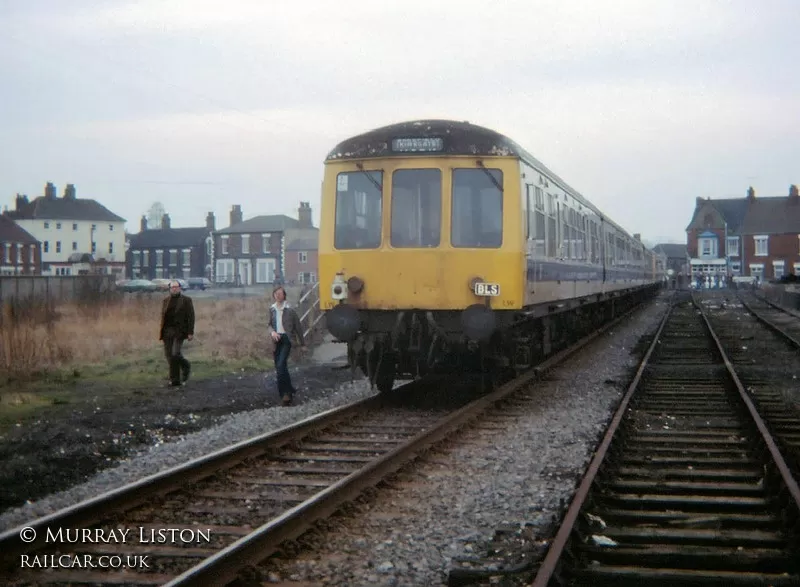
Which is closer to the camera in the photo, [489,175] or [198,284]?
[489,175]

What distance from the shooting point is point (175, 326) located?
1385cm

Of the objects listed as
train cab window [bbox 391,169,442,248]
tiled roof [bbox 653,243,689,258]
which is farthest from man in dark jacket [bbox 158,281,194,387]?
tiled roof [bbox 653,243,689,258]

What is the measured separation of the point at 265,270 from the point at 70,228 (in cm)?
1812

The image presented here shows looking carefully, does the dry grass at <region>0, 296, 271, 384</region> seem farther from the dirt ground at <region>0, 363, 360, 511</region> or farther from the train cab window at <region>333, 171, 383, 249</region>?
the train cab window at <region>333, 171, 383, 249</region>

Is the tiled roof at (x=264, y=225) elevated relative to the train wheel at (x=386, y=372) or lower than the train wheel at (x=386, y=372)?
elevated

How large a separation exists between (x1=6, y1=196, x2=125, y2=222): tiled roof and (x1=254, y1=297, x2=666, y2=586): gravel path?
84557mm

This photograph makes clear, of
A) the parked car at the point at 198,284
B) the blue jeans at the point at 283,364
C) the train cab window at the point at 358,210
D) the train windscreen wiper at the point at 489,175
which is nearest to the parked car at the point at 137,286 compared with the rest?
→ the parked car at the point at 198,284

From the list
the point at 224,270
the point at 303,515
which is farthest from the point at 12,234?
the point at 303,515

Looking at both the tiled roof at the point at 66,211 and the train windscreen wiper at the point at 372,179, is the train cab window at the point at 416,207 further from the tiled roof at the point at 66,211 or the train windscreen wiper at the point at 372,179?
the tiled roof at the point at 66,211

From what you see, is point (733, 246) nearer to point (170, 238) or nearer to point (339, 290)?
point (170, 238)

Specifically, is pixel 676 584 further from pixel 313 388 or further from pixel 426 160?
pixel 313 388

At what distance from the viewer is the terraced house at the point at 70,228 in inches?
3415

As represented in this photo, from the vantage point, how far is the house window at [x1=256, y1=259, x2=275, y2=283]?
89.1m

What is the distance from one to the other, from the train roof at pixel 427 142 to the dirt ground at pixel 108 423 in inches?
134
